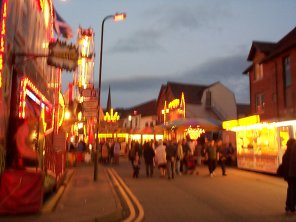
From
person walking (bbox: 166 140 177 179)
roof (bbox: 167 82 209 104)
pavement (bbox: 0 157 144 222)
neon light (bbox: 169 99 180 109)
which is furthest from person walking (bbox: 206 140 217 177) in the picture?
roof (bbox: 167 82 209 104)

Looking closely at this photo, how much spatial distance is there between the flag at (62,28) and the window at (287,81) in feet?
50.4

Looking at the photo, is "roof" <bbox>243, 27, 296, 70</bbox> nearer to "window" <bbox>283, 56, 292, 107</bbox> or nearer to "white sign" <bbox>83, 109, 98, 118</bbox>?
"window" <bbox>283, 56, 292, 107</bbox>

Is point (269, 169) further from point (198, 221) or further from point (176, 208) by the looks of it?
point (198, 221)

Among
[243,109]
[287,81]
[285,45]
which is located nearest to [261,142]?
[287,81]

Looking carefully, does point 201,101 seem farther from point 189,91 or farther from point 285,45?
point 285,45

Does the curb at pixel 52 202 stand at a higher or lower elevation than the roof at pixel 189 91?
lower

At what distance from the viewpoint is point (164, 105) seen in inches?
2215

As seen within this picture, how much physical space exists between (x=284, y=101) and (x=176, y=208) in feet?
62.9

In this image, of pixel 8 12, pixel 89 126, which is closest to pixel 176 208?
pixel 8 12

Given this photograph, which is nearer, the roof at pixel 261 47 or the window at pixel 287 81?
the window at pixel 287 81

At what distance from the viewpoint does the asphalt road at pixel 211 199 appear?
9.46 metres

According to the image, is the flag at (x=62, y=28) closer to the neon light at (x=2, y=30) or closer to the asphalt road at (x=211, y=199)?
the asphalt road at (x=211, y=199)

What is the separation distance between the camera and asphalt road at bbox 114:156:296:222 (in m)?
9.46

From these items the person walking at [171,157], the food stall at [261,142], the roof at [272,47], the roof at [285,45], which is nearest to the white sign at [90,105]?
the person walking at [171,157]
